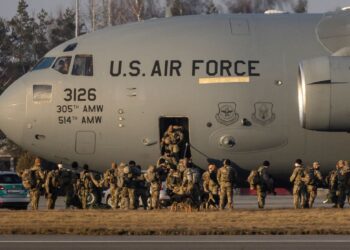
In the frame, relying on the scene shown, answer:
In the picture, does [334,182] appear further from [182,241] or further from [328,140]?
[182,241]

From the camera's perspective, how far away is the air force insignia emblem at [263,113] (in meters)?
29.1

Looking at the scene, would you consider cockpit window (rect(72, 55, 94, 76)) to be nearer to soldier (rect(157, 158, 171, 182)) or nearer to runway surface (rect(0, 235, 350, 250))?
soldier (rect(157, 158, 171, 182))

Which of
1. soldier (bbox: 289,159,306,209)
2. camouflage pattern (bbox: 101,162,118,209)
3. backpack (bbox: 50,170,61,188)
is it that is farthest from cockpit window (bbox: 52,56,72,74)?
soldier (bbox: 289,159,306,209)

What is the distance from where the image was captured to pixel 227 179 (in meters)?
30.3

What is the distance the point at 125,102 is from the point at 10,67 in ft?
187

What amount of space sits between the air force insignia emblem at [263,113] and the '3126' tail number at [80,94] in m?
3.98

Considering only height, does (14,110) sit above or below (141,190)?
above

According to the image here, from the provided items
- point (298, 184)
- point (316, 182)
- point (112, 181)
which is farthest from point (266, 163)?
point (112, 181)

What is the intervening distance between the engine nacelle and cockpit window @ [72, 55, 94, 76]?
5383 millimetres

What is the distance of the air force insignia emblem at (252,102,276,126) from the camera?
29.1m

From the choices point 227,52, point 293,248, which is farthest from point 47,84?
point 293,248

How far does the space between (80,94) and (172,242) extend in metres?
7.73

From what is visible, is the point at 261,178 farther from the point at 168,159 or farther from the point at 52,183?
the point at 52,183

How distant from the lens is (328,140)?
96.6ft
